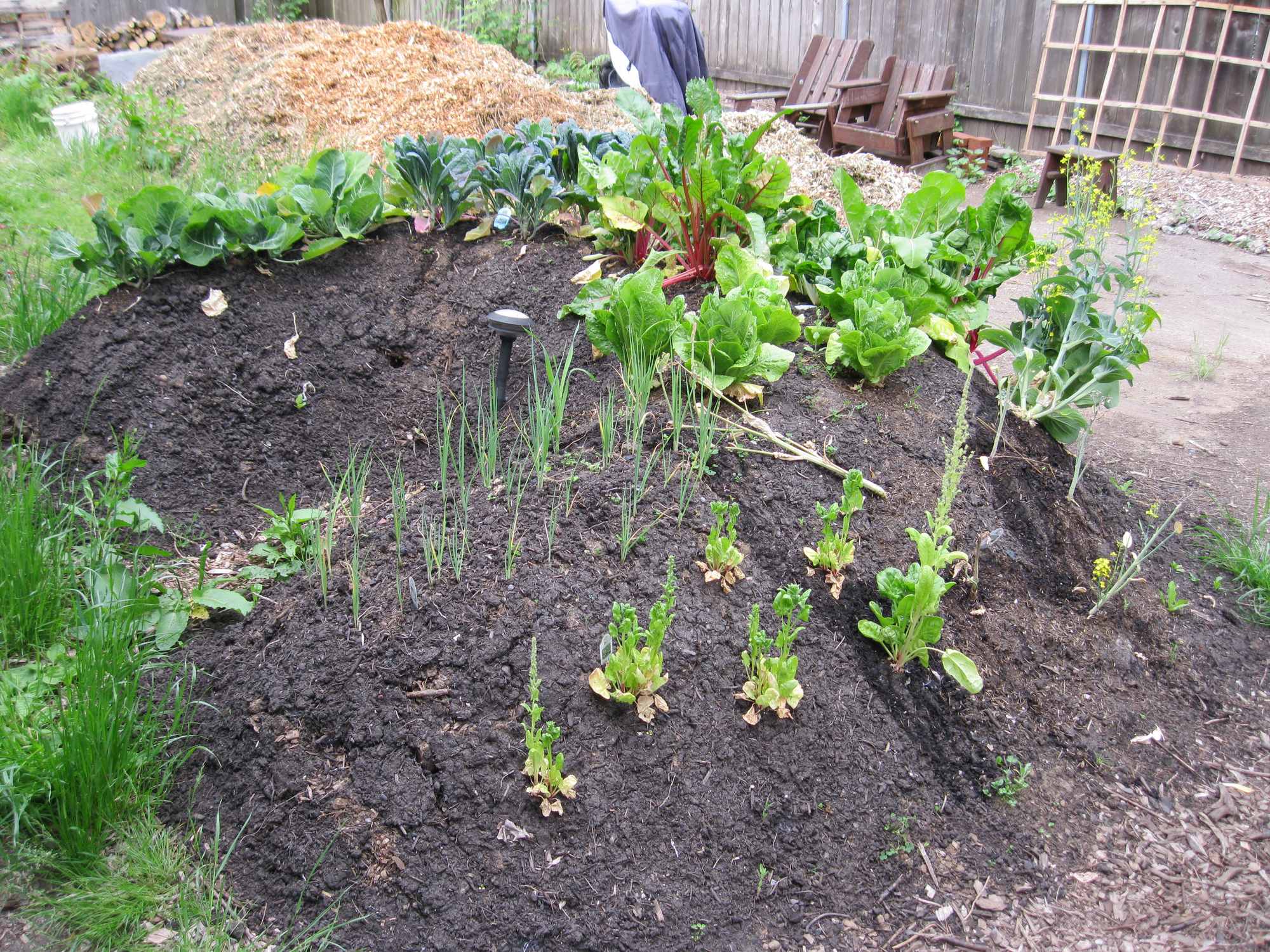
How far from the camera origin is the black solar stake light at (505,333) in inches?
115

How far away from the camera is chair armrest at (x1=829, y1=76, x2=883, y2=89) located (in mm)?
9773

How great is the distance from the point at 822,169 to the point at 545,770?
20.8 ft

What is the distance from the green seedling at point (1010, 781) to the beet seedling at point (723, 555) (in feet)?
2.54

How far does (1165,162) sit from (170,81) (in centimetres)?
952

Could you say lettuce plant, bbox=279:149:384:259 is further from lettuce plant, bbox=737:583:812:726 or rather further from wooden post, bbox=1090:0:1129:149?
wooden post, bbox=1090:0:1129:149

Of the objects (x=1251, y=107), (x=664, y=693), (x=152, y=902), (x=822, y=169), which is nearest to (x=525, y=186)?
(x=664, y=693)

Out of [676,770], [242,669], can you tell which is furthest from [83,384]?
[676,770]

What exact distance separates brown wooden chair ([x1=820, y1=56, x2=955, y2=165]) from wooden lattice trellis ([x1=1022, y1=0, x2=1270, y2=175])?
3.27ft

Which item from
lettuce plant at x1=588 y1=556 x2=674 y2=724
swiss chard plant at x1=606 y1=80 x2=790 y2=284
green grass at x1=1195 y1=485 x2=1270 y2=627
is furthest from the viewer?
swiss chard plant at x1=606 y1=80 x2=790 y2=284

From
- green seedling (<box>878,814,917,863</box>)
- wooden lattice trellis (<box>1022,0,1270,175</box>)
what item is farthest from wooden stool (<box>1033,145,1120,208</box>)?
green seedling (<box>878,814,917,863</box>)

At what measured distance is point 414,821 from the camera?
1941 mm

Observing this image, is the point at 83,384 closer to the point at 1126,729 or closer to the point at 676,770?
the point at 676,770

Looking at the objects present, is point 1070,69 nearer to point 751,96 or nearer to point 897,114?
point 897,114

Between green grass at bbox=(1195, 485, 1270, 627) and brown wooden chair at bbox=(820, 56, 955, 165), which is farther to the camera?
brown wooden chair at bbox=(820, 56, 955, 165)
